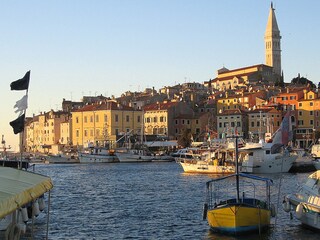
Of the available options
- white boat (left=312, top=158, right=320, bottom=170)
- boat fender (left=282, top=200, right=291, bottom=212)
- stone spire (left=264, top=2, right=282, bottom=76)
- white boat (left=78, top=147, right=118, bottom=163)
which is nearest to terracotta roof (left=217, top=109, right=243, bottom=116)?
white boat (left=78, top=147, right=118, bottom=163)

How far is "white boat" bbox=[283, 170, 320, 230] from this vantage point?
73.5ft

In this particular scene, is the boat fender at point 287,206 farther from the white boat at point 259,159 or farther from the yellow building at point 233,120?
the yellow building at point 233,120

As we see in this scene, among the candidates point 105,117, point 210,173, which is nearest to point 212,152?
point 210,173

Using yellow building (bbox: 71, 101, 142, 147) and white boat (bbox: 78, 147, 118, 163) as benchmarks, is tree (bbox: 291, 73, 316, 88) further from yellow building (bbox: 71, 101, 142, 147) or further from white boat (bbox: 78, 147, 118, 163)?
white boat (bbox: 78, 147, 118, 163)

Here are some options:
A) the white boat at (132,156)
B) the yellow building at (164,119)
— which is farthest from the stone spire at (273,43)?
the white boat at (132,156)

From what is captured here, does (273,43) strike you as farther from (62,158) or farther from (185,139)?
Answer: (62,158)

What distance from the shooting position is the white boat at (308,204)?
2239cm

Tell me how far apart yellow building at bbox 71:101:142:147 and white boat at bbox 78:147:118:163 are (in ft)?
35.0

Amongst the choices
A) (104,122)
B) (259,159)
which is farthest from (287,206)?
(104,122)

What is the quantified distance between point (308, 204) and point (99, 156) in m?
79.6

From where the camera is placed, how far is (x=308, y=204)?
22.6 metres

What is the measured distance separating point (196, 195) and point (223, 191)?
1604mm

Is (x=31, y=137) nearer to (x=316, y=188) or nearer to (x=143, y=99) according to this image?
(x=143, y=99)

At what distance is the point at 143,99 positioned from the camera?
136 m
